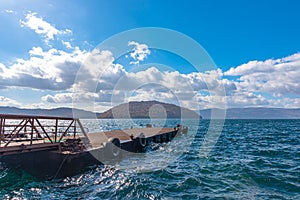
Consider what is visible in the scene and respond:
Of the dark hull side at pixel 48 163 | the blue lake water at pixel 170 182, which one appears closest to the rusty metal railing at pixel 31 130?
the dark hull side at pixel 48 163

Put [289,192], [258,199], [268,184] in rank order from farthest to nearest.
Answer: [268,184] < [289,192] < [258,199]

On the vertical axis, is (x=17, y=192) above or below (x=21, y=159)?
below

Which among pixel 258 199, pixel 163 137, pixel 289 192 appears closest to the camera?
pixel 258 199

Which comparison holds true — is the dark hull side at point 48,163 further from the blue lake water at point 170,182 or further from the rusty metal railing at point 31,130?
the rusty metal railing at point 31,130

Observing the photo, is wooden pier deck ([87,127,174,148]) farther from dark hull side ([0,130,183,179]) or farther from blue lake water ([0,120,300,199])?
blue lake water ([0,120,300,199])

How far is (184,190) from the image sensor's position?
11.7 metres

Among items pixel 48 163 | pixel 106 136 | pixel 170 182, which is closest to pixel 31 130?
pixel 48 163

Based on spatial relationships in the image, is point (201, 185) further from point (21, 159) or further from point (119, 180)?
point (21, 159)

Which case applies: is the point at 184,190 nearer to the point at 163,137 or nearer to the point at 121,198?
the point at 121,198

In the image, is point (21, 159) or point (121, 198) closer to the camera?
point (121, 198)

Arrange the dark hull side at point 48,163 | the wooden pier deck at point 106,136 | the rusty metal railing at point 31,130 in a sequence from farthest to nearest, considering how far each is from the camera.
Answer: the wooden pier deck at point 106,136 < the dark hull side at point 48,163 < the rusty metal railing at point 31,130

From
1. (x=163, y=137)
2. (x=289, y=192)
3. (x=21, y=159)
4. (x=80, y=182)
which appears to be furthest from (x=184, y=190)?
(x=163, y=137)

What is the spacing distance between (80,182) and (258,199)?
9442 mm

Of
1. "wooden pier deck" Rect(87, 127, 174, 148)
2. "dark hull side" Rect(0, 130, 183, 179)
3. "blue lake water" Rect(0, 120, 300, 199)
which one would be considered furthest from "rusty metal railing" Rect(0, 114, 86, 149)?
"blue lake water" Rect(0, 120, 300, 199)
